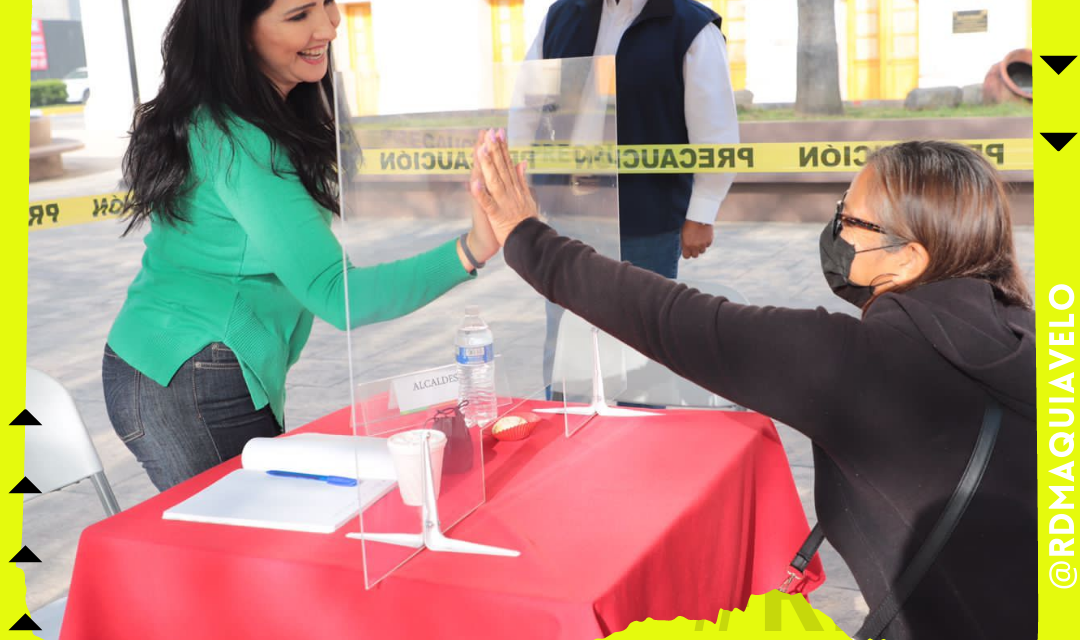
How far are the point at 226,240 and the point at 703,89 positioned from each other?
82.4 inches

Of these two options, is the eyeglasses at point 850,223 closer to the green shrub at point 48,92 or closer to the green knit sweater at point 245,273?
the green knit sweater at point 245,273

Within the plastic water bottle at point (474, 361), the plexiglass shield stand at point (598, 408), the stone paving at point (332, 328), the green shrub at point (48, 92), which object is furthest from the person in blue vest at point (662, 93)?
the green shrub at point (48, 92)

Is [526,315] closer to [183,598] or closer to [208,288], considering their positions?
[208,288]

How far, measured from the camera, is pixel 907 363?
139cm

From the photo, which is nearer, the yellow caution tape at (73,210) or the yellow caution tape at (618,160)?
the yellow caution tape at (618,160)

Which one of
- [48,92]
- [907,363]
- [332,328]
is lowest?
[332,328]

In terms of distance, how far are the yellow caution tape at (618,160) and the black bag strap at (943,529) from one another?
2.63 ft

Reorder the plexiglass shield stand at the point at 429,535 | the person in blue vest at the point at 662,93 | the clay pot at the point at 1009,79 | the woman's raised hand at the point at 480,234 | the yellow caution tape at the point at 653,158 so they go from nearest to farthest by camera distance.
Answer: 1. the plexiglass shield stand at the point at 429,535
2. the yellow caution tape at the point at 653,158
3. the woman's raised hand at the point at 480,234
4. the person in blue vest at the point at 662,93
5. the clay pot at the point at 1009,79

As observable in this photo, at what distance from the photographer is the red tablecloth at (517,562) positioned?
142 cm

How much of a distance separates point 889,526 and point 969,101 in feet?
20.5

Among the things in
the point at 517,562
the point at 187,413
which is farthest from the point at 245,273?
the point at 517,562

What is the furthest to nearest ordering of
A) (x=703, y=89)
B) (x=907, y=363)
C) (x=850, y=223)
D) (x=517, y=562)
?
(x=703, y=89), (x=850, y=223), (x=517, y=562), (x=907, y=363)

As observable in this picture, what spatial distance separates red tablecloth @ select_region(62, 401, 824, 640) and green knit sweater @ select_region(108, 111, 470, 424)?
0.25 m

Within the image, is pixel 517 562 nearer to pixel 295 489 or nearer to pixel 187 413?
pixel 295 489
